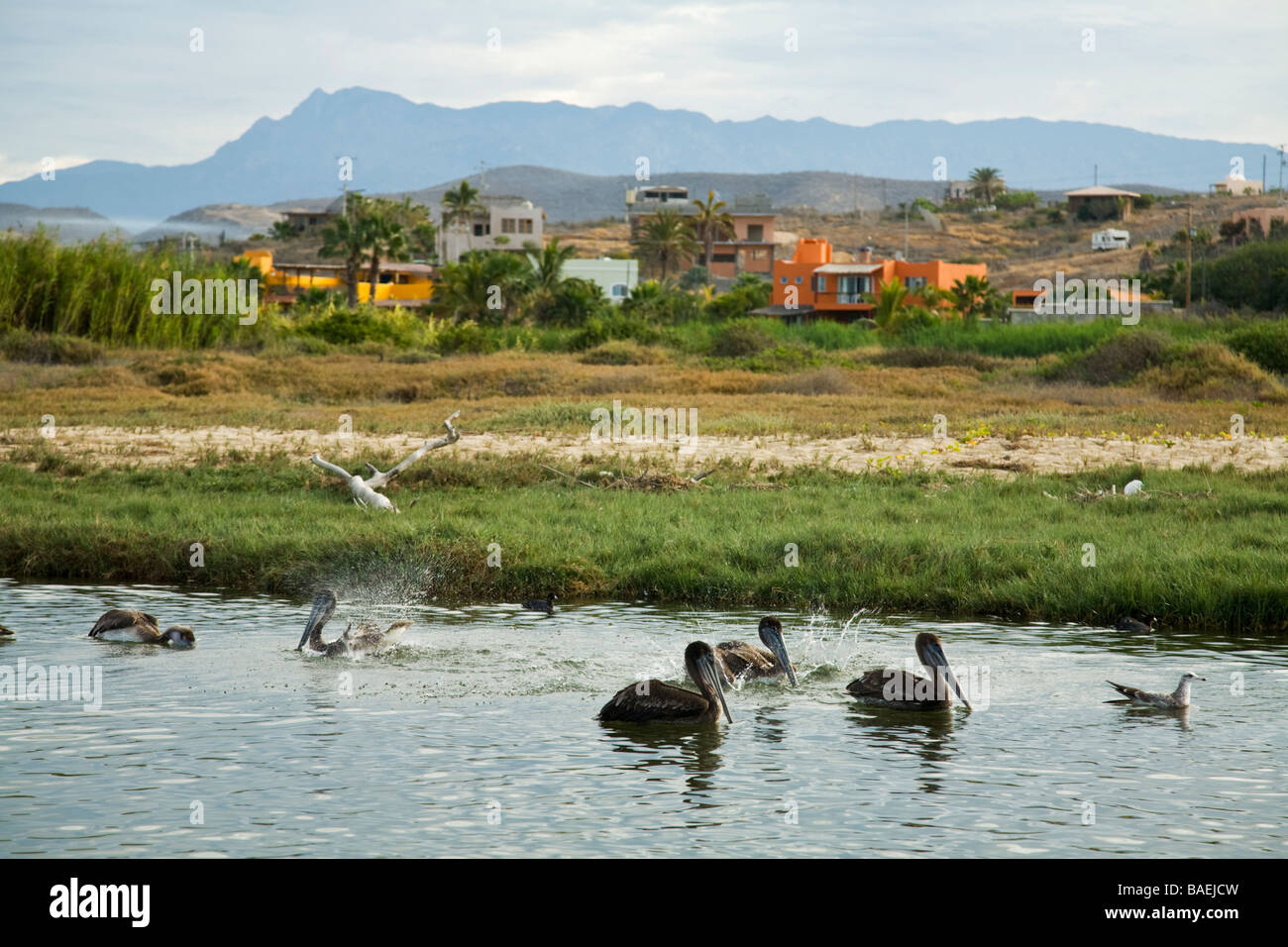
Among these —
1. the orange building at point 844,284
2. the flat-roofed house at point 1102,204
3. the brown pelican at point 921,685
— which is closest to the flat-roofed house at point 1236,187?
the flat-roofed house at point 1102,204

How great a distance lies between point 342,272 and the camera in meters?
97.6

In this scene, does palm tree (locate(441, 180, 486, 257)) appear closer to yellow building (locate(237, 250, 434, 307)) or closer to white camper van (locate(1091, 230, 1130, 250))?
yellow building (locate(237, 250, 434, 307))

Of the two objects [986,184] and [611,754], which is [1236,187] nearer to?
[986,184]

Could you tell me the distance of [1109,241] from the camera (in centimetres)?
10481

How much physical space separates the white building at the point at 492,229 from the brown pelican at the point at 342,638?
97.7 metres

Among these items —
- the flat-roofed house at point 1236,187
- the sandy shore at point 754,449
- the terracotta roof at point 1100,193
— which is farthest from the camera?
the flat-roofed house at point 1236,187

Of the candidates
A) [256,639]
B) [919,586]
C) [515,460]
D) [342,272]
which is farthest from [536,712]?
[342,272]

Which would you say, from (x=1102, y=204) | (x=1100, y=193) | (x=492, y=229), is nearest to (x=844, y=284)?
(x=492, y=229)

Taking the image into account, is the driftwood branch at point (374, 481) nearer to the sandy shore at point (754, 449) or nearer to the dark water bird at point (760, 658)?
the sandy shore at point (754, 449)

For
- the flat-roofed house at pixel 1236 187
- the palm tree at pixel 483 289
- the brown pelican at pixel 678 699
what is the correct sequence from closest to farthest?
the brown pelican at pixel 678 699
the palm tree at pixel 483 289
the flat-roofed house at pixel 1236 187

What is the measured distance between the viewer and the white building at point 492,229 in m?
108

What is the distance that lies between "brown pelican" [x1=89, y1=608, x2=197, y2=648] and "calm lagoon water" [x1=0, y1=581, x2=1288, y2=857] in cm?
13

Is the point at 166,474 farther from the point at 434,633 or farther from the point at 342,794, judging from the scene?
the point at 342,794

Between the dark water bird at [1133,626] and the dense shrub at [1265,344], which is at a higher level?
the dense shrub at [1265,344]
